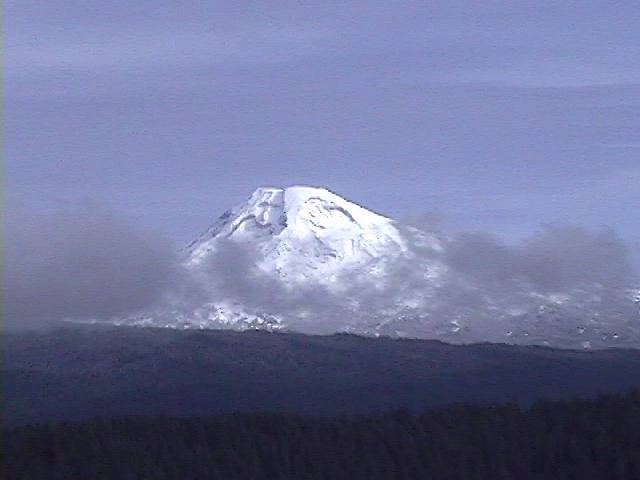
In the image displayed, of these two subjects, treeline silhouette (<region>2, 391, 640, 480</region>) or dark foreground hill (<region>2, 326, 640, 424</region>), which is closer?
treeline silhouette (<region>2, 391, 640, 480</region>)

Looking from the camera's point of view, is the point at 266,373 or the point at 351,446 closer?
the point at 351,446

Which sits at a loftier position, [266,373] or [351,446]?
[266,373]

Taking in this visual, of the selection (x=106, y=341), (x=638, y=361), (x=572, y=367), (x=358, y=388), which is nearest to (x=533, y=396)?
(x=358, y=388)

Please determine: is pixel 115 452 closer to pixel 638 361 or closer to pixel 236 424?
pixel 236 424

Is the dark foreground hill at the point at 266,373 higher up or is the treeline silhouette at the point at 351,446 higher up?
the dark foreground hill at the point at 266,373

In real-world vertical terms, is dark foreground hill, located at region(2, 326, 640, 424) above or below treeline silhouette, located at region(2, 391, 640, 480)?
above
